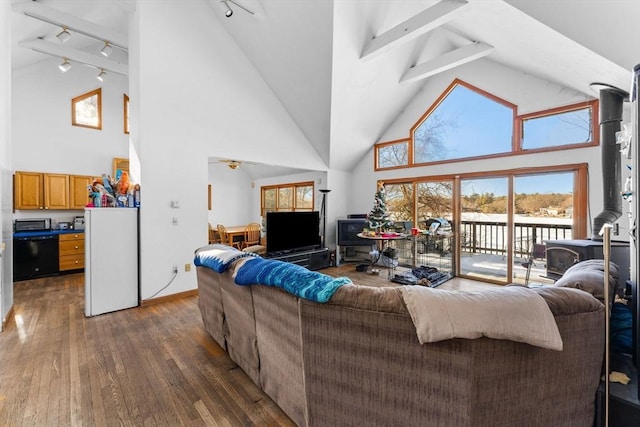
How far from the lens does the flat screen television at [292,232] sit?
479 cm

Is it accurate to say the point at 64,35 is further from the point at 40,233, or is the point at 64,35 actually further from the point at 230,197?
the point at 230,197

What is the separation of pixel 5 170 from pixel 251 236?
4.52m

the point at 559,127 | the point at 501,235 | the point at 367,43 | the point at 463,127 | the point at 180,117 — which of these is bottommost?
the point at 501,235

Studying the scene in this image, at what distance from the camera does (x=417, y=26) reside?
3184 millimetres

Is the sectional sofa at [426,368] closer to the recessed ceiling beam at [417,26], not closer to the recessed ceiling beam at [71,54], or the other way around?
the recessed ceiling beam at [417,26]

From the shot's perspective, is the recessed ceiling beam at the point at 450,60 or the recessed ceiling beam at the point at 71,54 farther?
the recessed ceiling beam at the point at 71,54

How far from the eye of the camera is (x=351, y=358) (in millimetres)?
1277

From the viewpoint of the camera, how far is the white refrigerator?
10.3 feet

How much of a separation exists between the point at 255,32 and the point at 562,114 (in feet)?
16.1

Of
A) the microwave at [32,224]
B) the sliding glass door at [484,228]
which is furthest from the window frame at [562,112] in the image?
the microwave at [32,224]

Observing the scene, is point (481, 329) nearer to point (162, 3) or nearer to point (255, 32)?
point (255, 32)

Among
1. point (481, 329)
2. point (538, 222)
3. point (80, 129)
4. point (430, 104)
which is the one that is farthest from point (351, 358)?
point (80, 129)

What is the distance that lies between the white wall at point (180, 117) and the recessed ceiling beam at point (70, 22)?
84 cm

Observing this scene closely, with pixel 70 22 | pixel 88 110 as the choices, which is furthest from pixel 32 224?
pixel 70 22
